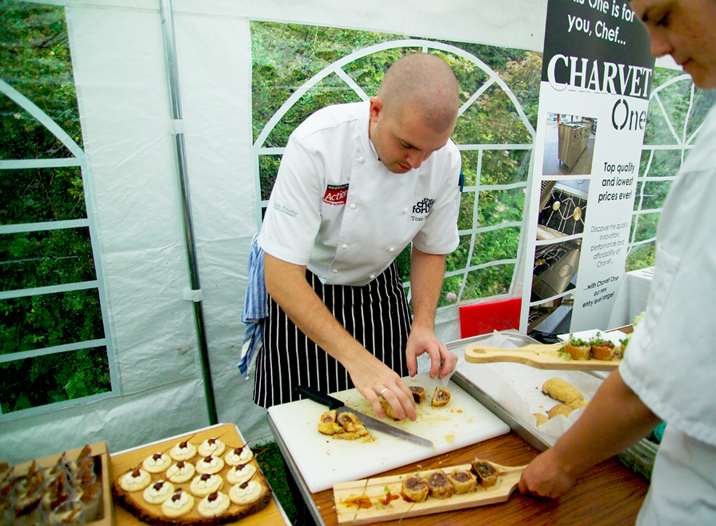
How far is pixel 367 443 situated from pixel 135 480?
0.67 m

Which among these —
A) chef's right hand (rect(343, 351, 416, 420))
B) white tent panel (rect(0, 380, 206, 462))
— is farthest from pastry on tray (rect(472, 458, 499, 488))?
white tent panel (rect(0, 380, 206, 462))

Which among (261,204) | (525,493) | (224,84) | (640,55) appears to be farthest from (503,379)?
(640,55)

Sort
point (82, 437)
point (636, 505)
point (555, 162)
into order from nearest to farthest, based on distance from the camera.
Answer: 1. point (636, 505)
2. point (82, 437)
3. point (555, 162)

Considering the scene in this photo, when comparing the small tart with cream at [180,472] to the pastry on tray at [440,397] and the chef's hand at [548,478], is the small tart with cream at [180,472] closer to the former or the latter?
the pastry on tray at [440,397]

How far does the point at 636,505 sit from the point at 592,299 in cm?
308

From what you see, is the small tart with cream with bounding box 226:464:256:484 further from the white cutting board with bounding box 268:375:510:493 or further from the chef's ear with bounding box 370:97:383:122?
the chef's ear with bounding box 370:97:383:122

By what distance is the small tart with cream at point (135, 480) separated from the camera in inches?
48.2

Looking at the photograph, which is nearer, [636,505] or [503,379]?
[636,505]

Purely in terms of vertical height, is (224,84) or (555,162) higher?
(224,84)

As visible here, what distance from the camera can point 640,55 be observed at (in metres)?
3.46

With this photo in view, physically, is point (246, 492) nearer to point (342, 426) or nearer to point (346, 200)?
point (342, 426)

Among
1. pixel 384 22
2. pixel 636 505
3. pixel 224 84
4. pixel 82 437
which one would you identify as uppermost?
pixel 384 22

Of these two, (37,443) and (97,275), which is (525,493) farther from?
(37,443)

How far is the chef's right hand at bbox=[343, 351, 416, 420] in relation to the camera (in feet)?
4.57
